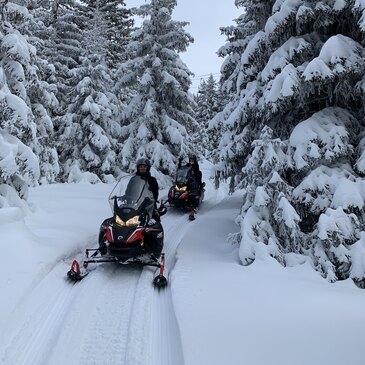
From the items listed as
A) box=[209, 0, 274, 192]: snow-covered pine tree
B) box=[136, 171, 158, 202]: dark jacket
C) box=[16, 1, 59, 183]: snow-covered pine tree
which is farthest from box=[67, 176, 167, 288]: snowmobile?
box=[16, 1, 59, 183]: snow-covered pine tree

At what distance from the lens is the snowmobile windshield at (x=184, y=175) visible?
14.9 meters

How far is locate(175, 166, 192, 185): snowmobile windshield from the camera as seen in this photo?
14883 millimetres

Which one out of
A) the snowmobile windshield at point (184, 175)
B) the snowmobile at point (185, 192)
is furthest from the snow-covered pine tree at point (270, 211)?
the snowmobile windshield at point (184, 175)

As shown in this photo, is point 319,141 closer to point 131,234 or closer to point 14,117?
point 131,234

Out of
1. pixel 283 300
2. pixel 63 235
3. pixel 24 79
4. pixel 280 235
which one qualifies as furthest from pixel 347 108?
pixel 24 79

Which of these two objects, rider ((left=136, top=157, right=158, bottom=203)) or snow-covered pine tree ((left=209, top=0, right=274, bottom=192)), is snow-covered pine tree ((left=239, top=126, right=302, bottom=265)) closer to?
snow-covered pine tree ((left=209, top=0, right=274, bottom=192))

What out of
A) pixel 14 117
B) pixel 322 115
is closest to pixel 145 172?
pixel 14 117

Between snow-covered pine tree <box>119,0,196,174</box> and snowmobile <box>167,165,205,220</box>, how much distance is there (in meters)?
3.67

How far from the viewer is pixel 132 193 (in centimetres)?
787

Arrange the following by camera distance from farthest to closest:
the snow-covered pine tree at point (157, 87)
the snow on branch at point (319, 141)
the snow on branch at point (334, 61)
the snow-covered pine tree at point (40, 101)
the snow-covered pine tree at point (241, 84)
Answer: the snow-covered pine tree at point (157, 87)
the snow-covered pine tree at point (40, 101)
the snow-covered pine tree at point (241, 84)
the snow on branch at point (319, 141)
the snow on branch at point (334, 61)

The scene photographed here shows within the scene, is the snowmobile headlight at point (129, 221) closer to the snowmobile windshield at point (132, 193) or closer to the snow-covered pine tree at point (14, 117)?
the snowmobile windshield at point (132, 193)

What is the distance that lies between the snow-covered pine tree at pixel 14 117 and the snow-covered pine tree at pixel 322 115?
229 inches

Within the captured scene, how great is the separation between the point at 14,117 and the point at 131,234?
4.97m

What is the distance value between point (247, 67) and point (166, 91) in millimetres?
10175
